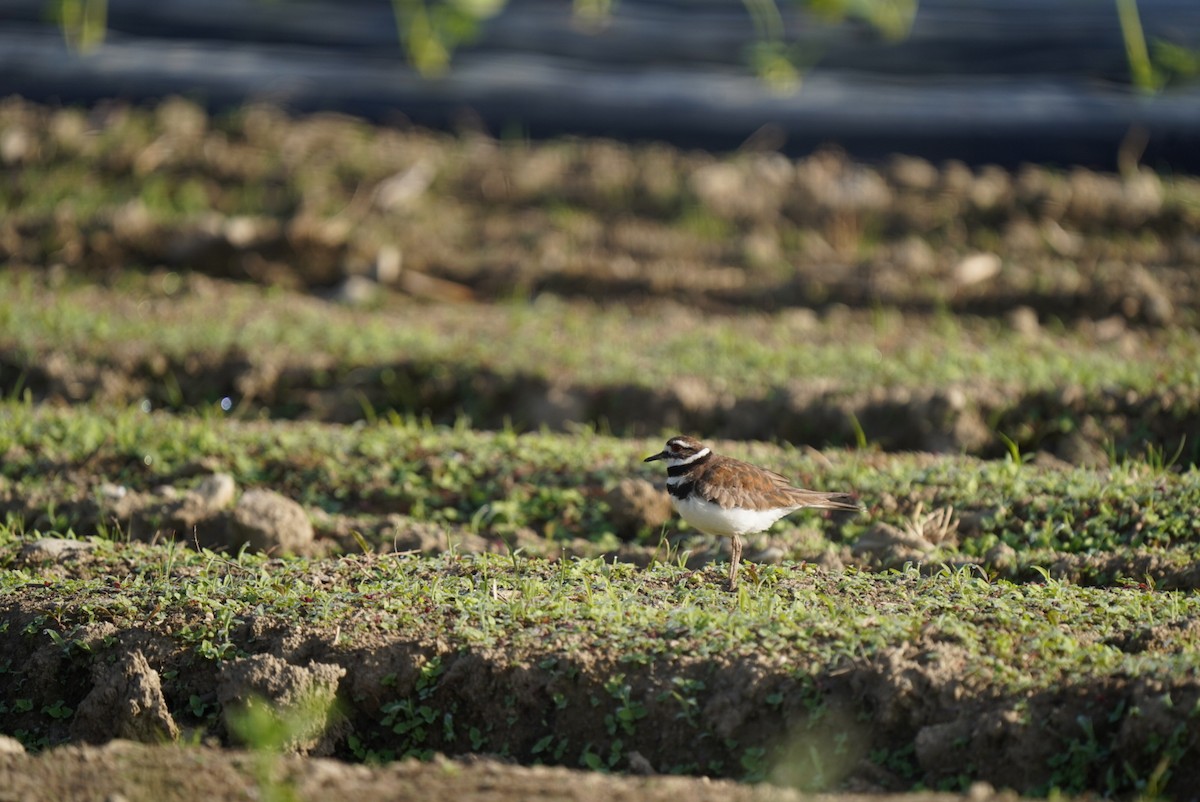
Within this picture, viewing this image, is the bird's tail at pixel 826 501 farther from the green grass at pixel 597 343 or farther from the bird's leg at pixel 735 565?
the green grass at pixel 597 343

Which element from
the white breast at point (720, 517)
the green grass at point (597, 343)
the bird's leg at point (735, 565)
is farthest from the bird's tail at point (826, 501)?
the green grass at point (597, 343)

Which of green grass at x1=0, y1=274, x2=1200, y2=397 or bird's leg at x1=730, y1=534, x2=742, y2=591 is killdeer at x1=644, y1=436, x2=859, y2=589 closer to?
bird's leg at x1=730, y1=534, x2=742, y2=591

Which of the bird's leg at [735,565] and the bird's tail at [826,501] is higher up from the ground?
the bird's tail at [826,501]

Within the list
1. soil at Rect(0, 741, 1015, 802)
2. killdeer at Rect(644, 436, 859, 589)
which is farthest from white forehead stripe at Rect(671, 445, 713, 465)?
soil at Rect(0, 741, 1015, 802)

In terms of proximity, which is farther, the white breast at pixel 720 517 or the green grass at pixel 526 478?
the green grass at pixel 526 478

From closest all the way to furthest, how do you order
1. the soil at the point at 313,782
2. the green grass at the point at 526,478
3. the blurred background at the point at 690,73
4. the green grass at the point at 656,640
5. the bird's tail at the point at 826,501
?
the soil at the point at 313,782 → the green grass at the point at 656,640 → the bird's tail at the point at 826,501 → the green grass at the point at 526,478 → the blurred background at the point at 690,73

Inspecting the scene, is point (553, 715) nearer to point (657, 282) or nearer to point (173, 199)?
point (657, 282)

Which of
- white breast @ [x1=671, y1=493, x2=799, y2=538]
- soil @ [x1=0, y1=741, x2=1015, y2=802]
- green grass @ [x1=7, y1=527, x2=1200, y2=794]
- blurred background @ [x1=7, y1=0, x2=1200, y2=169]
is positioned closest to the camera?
soil @ [x1=0, y1=741, x2=1015, y2=802]

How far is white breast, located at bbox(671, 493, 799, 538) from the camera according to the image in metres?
4.61

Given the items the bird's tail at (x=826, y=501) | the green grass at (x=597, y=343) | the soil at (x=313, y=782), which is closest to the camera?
the soil at (x=313, y=782)

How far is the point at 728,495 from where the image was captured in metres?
4.64

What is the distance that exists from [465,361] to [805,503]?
312cm

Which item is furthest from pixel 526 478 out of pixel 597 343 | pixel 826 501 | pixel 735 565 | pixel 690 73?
pixel 690 73

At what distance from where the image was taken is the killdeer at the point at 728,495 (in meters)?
4.63
